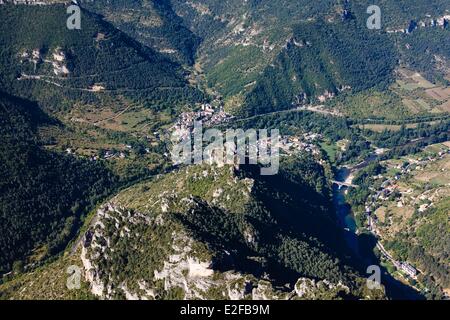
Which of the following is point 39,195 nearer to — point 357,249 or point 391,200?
point 357,249

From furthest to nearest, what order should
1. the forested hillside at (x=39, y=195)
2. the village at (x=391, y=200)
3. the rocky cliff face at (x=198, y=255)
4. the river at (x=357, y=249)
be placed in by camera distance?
1. the village at (x=391, y=200)
2. the forested hillside at (x=39, y=195)
3. the river at (x=357, y=249)
4. the rocky cliff face at (x=198, y=255)

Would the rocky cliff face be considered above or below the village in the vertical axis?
below

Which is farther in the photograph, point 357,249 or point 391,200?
point 391,200

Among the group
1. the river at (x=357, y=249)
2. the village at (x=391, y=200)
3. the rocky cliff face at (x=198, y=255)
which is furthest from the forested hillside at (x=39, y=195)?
the village at (x=391, y=200)

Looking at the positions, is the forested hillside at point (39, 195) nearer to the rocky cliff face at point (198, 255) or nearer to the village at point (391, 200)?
the rocky cliff face at point (198, 255)

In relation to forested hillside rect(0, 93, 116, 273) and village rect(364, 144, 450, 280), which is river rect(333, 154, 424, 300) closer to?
village rect(364, 144, 450, 280)

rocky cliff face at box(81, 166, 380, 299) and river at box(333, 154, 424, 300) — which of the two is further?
river at box(333, 154, 424, 300)

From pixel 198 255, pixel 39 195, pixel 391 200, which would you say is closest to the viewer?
pixel 198 255

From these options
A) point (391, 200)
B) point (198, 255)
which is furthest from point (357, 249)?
point (198, 255)

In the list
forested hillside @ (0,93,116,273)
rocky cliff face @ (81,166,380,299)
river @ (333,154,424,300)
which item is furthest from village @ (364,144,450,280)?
forested hillside @ (0,93,116,273)

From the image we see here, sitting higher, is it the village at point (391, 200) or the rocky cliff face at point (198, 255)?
the village at point (391, 200)
